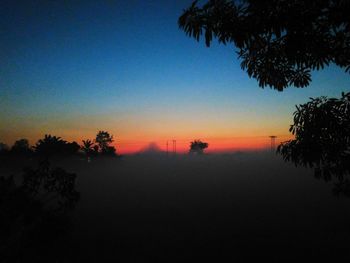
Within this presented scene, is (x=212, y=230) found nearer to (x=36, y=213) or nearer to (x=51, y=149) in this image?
(x=36, y=213)

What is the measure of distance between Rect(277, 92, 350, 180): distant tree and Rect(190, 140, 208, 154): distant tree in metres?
155

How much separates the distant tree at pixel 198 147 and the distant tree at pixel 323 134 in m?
155

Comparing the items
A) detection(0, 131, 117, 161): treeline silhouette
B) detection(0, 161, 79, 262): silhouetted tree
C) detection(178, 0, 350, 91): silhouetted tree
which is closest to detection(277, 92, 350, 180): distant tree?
detection(178, 0, 350, 91): silhouetted tree

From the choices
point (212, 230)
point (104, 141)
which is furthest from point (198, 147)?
point (212, 230)

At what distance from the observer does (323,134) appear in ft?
11.2

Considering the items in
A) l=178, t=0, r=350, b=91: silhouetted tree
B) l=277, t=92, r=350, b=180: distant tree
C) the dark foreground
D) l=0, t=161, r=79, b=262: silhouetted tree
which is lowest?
the dark foreground

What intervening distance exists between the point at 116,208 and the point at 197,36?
2848 centimetres

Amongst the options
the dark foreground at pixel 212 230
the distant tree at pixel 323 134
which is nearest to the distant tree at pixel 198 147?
the dark foreground at pixel 212 230

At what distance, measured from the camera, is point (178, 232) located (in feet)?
61.5

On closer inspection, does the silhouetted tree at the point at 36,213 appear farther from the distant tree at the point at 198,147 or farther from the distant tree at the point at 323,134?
the distant tree at the point at 198,147

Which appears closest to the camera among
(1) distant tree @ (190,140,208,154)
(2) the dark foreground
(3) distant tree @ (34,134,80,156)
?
(2) the dark foreground

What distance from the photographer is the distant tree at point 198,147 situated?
157750mm

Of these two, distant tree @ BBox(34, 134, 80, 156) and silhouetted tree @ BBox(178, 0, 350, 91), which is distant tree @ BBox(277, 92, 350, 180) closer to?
silhouetted tree @ BBox(178, 0, 350, 91)

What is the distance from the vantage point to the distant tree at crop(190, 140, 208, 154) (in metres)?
158
